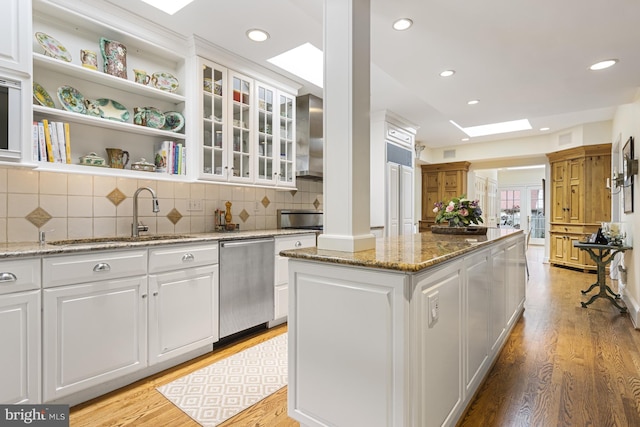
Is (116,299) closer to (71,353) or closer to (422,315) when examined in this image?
(71,353)

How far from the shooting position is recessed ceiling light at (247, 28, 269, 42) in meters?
2.55

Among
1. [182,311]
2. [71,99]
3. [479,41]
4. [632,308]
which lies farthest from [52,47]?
[632,308]

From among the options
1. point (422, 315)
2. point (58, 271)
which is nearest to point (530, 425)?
point (422, 315)

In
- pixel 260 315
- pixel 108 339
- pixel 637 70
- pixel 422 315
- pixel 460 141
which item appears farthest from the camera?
pixel 460 141

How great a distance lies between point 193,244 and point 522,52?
109 inches

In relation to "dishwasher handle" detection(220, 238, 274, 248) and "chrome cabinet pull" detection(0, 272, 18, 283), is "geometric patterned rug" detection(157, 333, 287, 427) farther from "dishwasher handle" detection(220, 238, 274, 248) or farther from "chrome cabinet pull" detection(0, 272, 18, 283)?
"chrome cabinet pull" detection(0, 272, 18, 283)

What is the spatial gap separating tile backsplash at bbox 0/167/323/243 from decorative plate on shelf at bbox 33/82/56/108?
0.44 meters

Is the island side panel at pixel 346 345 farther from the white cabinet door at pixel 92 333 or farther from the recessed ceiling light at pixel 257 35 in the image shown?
the recessed ceiling light at pixel 257 35

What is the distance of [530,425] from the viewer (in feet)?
5.76

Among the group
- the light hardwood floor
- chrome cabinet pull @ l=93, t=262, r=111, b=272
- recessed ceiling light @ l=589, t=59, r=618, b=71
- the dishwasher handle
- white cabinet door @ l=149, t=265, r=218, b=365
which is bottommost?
the light hardwood floor

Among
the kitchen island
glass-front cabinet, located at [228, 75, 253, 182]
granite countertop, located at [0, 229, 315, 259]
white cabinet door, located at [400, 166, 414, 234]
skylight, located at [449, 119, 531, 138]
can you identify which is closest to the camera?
the kitchen island

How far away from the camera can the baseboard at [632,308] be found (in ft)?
10.4

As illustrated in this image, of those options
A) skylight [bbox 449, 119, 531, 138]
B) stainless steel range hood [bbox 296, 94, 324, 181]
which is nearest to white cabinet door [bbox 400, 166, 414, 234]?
skylight [bbox 449, 119, 531, 138]

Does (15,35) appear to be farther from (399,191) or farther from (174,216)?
(399,191)
